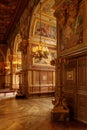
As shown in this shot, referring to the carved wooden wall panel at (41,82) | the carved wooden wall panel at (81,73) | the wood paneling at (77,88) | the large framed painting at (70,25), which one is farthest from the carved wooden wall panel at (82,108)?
the carved wooden wall panel at (41,82)

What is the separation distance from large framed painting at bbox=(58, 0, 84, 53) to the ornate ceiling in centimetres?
659

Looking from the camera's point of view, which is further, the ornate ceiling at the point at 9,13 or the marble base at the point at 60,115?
the ornate ceiling at the point at 9,13

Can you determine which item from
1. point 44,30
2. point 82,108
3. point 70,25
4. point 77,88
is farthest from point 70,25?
point 44,30

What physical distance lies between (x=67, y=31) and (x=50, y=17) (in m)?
6.77

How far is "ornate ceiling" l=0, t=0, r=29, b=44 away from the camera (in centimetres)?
1236

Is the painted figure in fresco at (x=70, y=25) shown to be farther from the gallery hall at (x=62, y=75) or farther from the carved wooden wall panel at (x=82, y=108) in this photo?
the carved wooden wall panel at (x=82, y=108)

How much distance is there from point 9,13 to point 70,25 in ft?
30.3

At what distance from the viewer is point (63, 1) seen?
6473 millimetres

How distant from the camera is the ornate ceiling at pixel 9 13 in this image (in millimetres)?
12361

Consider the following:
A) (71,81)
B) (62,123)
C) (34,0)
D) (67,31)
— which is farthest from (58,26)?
(34,0)

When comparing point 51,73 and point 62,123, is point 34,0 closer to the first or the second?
point 51,73

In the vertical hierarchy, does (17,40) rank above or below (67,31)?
above

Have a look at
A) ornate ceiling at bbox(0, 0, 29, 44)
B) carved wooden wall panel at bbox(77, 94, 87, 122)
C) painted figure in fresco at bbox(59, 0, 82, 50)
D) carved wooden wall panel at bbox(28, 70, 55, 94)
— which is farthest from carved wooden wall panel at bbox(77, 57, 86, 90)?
ornate ceiling at bbox(0, 0, 29, 44)

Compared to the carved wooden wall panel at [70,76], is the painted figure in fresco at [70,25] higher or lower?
higher
